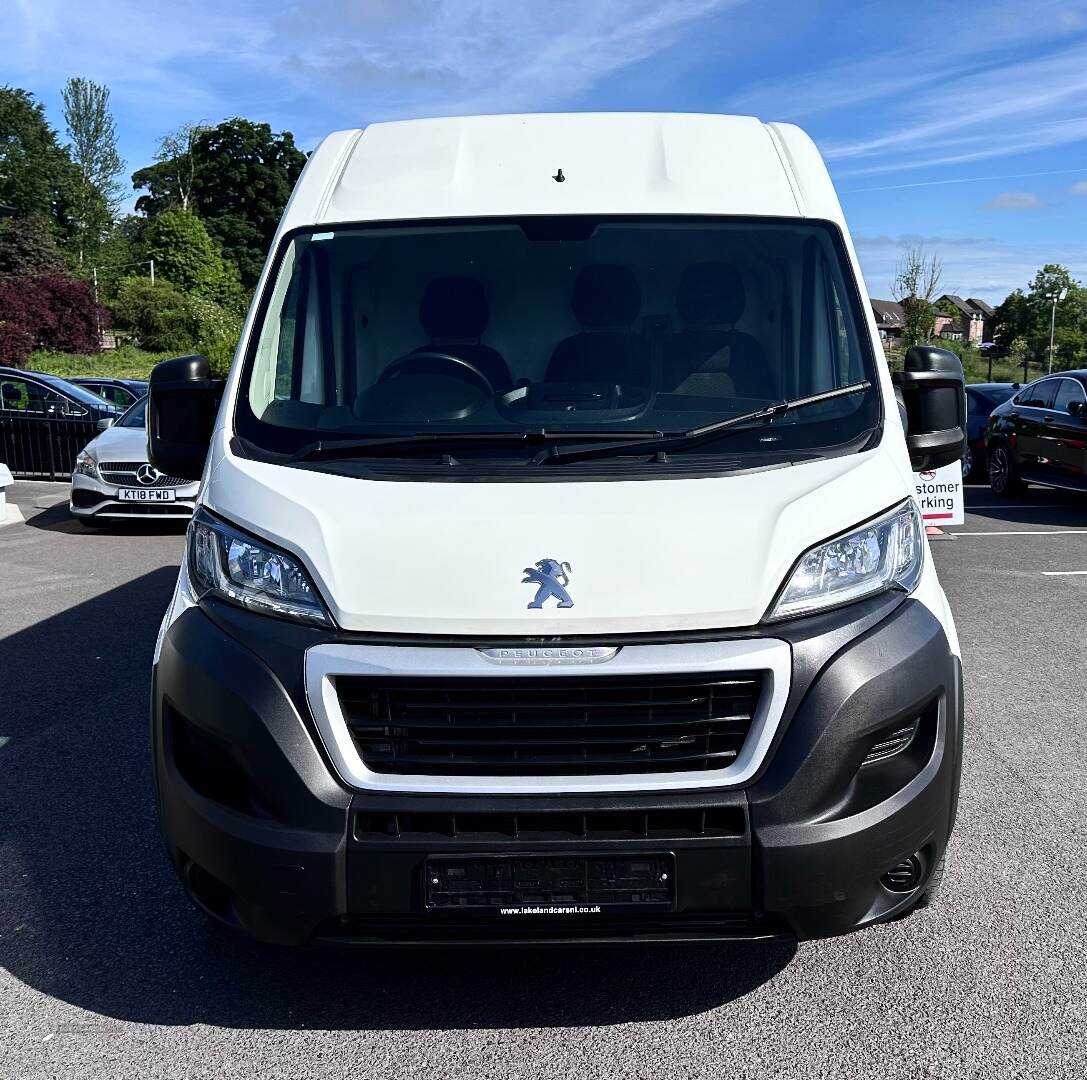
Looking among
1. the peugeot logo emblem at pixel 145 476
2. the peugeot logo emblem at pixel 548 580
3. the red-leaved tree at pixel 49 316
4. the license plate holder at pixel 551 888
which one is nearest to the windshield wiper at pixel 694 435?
the peugeot logo emblem at pixel 548 580

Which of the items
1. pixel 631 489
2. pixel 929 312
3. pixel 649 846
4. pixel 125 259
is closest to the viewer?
pixel 649 846

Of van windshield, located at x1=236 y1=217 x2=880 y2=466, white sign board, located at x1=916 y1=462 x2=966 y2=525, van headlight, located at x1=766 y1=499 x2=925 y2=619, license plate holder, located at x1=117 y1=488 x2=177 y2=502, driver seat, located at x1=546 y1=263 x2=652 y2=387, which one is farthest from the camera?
license plate holder, located at x1=117 y1=488 x2=177 y2=502

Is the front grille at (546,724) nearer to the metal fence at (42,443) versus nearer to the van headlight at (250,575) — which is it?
the van headlight at (250,575)

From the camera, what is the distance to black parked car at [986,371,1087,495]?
46.8ft

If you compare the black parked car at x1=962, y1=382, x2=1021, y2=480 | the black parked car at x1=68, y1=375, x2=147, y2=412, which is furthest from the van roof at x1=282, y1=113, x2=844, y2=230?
the black parked car at x1=68, y1=375, x2=147, y2=412

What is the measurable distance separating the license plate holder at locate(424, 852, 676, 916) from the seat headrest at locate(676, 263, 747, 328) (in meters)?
1.86

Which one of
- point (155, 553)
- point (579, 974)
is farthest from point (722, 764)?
point (155, 553)

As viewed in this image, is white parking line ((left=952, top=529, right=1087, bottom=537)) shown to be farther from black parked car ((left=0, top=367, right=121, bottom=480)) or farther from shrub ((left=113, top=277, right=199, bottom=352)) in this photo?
shrub ((left=113, top=277, right=199, bottom=352))

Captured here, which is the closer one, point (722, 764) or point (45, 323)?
point (722, 764)

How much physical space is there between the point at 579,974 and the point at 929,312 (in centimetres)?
4180

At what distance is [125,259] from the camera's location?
312 ft

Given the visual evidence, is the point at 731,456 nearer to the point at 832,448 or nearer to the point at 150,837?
the point at 832,448

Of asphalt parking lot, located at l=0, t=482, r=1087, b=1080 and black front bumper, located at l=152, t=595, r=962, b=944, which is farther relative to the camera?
asphalt parking lot, located at l=0, t=482, r=1087, b=1080

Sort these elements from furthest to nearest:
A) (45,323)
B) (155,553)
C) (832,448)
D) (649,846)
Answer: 1. (45,323)
2. (155,553)
3. (832,448)
4. (649,846)
